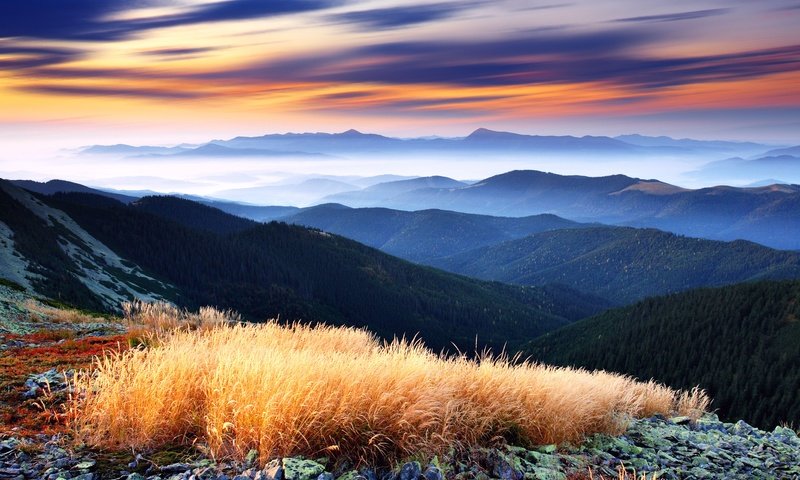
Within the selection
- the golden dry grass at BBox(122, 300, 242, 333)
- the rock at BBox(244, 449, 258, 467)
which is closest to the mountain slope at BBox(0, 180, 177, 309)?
the golden dry grass at BBox(122, 300, 242, 333)

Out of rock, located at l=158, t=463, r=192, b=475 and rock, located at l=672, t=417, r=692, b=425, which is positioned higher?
rock, located at l=158, t=463, r=192, b=475

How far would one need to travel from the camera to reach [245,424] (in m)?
6.29


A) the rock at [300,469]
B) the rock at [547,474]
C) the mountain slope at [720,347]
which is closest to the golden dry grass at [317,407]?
the rock at [300,469]

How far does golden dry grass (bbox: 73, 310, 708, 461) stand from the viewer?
246 inches

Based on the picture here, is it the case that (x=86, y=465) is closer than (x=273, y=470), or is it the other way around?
(x=273, y=470)

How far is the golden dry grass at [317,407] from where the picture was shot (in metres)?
6.26

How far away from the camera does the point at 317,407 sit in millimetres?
6414

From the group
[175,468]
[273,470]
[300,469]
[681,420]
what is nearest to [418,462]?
[300,469]

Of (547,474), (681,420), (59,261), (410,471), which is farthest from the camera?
(59,261)

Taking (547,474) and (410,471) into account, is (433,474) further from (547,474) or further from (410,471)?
(547,474)

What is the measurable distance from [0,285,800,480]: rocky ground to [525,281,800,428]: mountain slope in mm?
141015

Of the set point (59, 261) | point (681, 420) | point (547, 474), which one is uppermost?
point (547, 474)

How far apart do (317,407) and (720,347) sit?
18607cm

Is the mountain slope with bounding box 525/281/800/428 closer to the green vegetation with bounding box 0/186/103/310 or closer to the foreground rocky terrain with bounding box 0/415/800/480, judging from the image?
the green vegetation with bounding box 0/186/103/310
